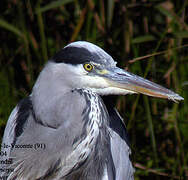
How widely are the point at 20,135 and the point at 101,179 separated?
0.41 m

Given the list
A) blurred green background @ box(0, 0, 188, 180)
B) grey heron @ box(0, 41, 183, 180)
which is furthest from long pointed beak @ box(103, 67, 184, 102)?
blurred green background @ box(0, 0, 188, 180)

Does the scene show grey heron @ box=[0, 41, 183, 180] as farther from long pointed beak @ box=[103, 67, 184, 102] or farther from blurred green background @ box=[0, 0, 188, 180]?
blurred green background @ box=[0, 0, 188, 180]

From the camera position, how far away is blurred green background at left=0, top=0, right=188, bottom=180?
2307 millimetres

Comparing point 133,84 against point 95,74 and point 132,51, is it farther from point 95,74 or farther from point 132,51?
point 132,51

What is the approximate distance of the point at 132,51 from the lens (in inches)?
101

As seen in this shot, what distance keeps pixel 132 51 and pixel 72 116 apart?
1.10 m

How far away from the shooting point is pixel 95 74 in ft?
5.25

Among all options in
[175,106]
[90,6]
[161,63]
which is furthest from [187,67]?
[90,6]

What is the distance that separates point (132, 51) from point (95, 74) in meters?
1.00

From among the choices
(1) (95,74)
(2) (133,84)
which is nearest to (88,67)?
(1) (95,74)

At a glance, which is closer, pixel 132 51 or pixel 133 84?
pixel 133 84

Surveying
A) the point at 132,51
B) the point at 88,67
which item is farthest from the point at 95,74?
the point at 132,51

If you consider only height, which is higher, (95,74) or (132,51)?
(95,74)

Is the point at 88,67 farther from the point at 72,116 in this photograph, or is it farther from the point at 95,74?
the point at 72,116
